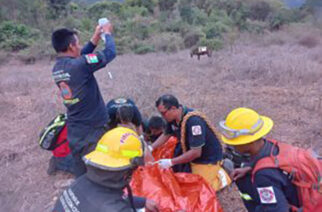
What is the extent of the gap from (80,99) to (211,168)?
1218 millimetres

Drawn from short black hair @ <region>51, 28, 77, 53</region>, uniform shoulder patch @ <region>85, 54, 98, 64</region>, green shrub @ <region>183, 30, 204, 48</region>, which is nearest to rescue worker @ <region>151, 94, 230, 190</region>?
uniform shoulder patch @ <region>85, 54, 98, 64</region>

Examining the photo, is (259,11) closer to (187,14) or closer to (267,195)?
(187,14)

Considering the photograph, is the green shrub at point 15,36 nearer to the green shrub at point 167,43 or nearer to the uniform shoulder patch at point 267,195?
the green shrub at point 167,43

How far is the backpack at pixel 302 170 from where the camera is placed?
153 cm

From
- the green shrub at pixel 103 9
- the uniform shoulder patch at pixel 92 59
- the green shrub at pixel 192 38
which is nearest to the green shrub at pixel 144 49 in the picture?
the green shrub at pixel 192 38

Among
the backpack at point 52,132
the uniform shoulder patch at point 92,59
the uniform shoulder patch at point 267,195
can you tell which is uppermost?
the uniform shoulder patch at point 92,59

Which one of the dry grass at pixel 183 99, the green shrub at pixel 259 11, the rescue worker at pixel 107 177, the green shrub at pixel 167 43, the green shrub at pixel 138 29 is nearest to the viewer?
the rescue worker at pixel 107 177

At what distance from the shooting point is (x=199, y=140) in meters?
2.65

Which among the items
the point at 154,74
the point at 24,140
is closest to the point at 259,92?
the point at 154,74

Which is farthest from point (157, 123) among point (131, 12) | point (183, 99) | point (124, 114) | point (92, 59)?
point (131, 12)

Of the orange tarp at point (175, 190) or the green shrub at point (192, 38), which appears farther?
the green shrub at point (192, 38)

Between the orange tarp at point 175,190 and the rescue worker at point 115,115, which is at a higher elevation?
the rescue worker at point 115,115

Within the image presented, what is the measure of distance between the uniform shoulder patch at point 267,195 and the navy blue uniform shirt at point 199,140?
3.66 feet

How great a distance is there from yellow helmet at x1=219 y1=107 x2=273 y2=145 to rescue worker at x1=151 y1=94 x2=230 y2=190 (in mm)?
949
